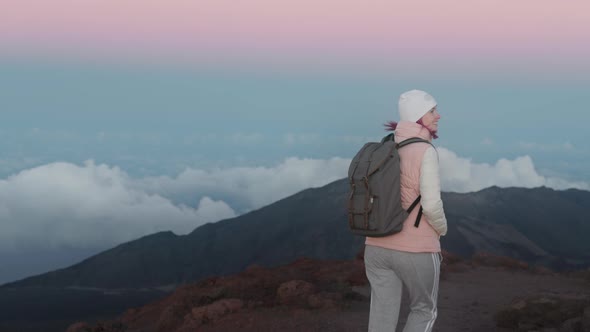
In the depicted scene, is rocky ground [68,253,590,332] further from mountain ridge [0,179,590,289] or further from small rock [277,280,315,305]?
mountain ridge [0,179,590,289]

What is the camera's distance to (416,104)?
6.57m

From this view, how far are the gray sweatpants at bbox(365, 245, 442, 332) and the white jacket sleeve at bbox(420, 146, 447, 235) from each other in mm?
370

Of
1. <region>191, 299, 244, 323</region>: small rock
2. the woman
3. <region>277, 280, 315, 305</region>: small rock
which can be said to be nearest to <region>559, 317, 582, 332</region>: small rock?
<region>277, 280, 315, 305</region>: small rock

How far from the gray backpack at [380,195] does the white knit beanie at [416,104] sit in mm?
231

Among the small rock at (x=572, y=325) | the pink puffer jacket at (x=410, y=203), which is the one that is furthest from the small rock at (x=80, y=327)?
the pink puffer jacket at (x=410, y=203)

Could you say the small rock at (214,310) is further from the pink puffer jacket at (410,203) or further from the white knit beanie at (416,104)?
the white knit beanie at (416,104)

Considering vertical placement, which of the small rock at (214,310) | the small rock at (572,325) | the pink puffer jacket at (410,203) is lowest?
the small rock at (572,325)

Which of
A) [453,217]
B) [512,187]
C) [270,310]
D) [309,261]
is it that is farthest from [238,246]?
[270,310]

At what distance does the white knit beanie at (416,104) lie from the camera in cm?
657

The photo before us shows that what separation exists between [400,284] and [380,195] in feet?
2.85

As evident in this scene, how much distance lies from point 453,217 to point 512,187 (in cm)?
1955

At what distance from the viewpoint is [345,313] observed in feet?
42.1

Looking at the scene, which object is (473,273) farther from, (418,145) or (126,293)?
(126,293)

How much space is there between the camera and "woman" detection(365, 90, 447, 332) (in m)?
6.41
